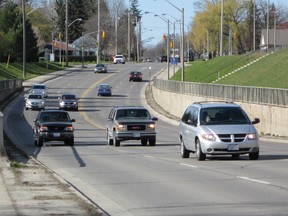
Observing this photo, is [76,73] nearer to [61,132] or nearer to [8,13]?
[8,13]

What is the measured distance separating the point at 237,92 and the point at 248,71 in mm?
38192

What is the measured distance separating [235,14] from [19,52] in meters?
54.4

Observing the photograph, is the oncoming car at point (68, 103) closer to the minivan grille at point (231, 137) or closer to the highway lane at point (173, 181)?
the highway lane at point (173, 181)

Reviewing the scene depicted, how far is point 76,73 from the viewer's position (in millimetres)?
124750

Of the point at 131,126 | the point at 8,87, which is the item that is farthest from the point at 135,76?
the point at 131,126

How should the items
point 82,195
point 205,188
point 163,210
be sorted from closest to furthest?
point 163,210 < point 82,195 < point 205,188

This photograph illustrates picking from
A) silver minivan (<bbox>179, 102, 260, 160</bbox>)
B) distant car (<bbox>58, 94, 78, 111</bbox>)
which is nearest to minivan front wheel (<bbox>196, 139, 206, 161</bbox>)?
silver minivan (<bbox>179, 102, 260, 160</bbox>)

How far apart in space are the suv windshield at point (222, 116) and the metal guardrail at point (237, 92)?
18.3m

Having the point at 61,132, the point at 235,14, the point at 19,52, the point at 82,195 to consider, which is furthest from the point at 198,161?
the point at 235,14

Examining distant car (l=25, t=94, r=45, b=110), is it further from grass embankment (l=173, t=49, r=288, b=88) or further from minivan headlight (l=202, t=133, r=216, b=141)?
minivan headlight (l=202, t=133, r=216, b=141)

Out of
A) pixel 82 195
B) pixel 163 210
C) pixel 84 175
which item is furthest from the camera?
pixel 84 175

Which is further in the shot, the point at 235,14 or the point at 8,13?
the point at 235,14

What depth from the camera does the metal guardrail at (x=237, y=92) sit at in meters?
42.1

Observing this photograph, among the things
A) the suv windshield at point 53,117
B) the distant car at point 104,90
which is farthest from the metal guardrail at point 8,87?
the suv windshield at point 53,117
